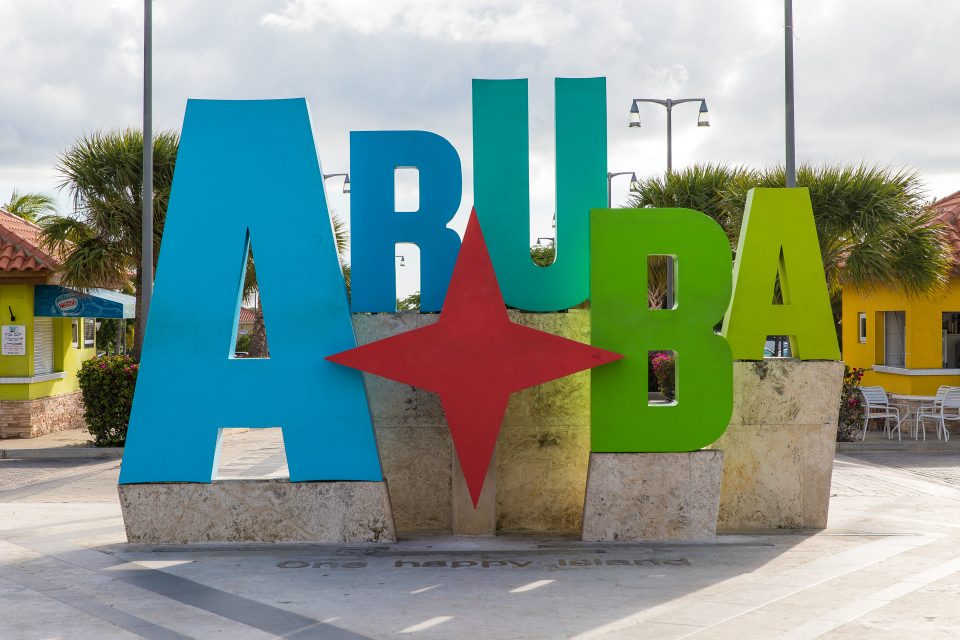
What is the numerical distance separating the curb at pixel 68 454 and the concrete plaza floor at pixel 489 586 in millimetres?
6448

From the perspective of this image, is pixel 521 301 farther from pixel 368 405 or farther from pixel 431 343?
pixel 368 405

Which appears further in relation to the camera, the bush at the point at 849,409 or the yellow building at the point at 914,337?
the yellow building at the point at 914,337

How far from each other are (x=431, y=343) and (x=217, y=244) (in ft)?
7.44

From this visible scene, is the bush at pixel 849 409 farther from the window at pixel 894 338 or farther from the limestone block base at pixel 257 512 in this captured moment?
the limestone block base at pixel 257 512

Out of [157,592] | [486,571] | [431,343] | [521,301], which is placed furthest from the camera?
[521,301]

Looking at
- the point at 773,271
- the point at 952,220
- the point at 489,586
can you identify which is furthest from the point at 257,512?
the point at 952,220

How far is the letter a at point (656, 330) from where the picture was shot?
9172 millimetres

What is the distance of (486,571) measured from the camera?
823 centimetres

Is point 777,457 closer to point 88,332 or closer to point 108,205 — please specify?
point 108,205

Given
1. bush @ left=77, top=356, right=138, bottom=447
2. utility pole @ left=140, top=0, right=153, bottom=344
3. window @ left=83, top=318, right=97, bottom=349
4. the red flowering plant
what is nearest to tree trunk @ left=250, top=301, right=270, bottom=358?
window @ left=83, top=318, right=97, bottom=349

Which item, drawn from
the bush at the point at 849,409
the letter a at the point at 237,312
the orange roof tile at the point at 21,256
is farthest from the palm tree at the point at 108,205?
the bush at the point at 849,409

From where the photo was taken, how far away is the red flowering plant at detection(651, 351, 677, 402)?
20797 mm

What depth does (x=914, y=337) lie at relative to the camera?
2002 centimetres

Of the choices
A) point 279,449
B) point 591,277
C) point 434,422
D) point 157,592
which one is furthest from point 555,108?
point 279,449
